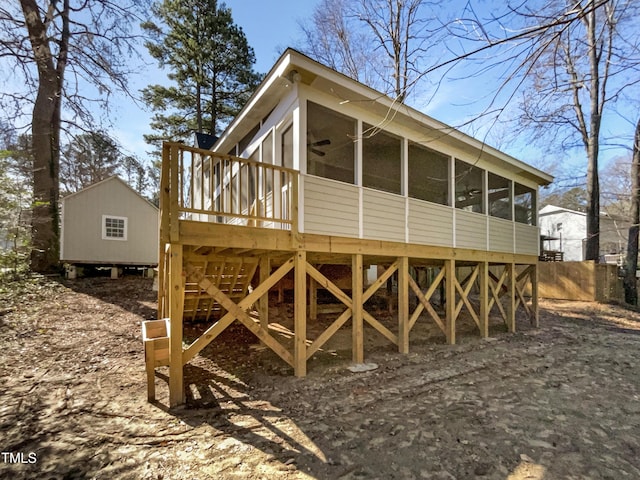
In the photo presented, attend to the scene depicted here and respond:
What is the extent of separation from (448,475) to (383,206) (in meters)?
4.01

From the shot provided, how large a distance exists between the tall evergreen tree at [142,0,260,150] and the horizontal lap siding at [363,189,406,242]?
1277 cm

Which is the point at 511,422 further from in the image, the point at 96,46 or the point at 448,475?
the point at 96,46

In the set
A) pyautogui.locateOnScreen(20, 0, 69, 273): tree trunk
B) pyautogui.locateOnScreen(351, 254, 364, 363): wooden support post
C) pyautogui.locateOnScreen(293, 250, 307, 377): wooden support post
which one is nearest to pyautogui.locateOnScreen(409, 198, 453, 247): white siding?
pyautogui.locateOnScreen(351, 254, 364, 363): wooden support post

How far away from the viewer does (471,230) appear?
286 inches

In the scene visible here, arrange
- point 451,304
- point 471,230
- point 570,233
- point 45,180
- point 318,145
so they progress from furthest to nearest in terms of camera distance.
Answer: point 570,233 → point 45,180 → point 471,230 → point 451,304 → point 318,145

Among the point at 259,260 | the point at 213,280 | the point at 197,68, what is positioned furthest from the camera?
the point at 197,68

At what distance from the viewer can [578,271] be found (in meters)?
12.3

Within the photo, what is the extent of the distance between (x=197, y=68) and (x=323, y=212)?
14219 millimetres

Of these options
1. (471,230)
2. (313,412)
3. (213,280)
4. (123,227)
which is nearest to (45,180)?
(123,227)

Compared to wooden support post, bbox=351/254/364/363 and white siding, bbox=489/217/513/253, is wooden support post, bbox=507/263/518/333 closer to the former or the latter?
white siding, bbox=489/217/513/253

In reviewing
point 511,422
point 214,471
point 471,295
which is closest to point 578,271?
point 471,295

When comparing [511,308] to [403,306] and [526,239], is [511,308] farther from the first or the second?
[403,306]

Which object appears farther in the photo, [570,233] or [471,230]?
[570,233]

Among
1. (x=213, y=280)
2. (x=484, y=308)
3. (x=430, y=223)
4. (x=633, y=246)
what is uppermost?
(x=430, y=223)
